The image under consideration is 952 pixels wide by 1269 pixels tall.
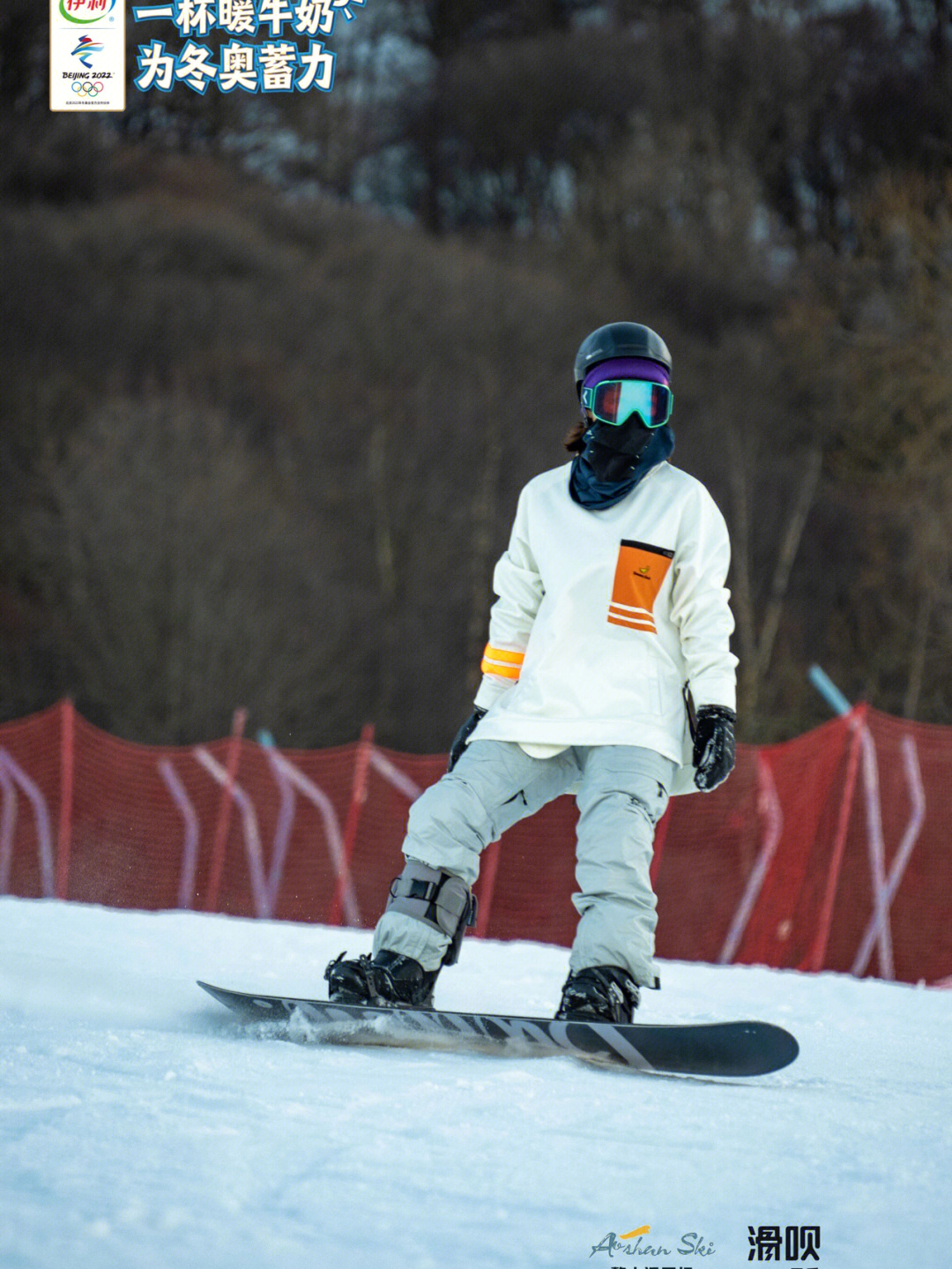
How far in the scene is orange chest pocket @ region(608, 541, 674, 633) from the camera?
3117 millimetres

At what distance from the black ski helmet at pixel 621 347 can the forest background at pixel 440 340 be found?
52.8 feet

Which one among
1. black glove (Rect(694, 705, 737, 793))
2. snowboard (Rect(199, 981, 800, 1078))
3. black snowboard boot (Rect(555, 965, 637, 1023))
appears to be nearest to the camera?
snowboard (Rect(199, 981, 800, 1078))

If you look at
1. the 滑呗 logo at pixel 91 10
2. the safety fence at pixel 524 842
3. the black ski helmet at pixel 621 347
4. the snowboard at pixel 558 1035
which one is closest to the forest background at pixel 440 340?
the safety fence at pixel 524 842

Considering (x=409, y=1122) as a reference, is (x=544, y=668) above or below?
above

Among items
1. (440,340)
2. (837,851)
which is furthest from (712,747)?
(440,340)

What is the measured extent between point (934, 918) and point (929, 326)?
14242 millimetres

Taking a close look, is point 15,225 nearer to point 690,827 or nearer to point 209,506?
point 209,506

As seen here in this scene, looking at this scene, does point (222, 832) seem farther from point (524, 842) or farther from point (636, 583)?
point (636, 583)

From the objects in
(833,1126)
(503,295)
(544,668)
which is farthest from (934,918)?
(503,295)

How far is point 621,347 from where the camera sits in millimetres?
3268

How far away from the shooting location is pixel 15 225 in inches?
1040

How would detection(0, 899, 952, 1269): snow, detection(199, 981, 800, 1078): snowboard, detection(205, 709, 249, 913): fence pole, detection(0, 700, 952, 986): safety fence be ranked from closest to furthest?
detection(0, 899, 952, 1269): snow < detection(199, 981, 800, 1078): snowboard < detection(0, 700, 952, 986): safety fence < detection(205, 709, 249, 913): fence pole

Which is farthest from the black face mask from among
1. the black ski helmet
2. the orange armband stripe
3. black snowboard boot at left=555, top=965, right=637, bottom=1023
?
black snowboard boot at left=555, top=965, right=637, bottom=1023

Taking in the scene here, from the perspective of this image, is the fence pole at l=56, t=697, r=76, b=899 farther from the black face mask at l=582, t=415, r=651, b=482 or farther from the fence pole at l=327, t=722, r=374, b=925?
the black face mask at l=582, t=415, r=651, b=482
